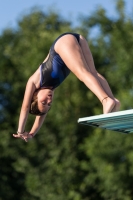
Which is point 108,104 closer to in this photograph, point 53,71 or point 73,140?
point 53,71

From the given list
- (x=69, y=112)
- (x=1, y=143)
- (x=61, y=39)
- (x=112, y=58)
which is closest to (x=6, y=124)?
(x=1, y=143)

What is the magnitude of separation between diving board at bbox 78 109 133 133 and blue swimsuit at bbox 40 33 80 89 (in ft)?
1.93

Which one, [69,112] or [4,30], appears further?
[4,30]

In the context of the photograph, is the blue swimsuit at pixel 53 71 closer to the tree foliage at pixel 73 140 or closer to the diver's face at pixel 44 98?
the diver's face at pixel 44 98

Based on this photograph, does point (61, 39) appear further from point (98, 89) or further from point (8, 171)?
point (8, 171)

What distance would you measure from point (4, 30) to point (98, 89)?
80.1 ft

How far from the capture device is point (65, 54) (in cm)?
696

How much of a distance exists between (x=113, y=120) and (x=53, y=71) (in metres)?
0.84

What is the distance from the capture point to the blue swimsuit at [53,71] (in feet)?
23.0

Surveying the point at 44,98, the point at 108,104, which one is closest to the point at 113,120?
the point at 108,104

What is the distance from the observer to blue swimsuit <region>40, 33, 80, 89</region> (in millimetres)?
7004

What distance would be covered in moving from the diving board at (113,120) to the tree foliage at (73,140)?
15.3 meters

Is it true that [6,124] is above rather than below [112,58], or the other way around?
below

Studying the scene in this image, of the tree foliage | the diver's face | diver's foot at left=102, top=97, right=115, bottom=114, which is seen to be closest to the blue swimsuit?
the diver's face
